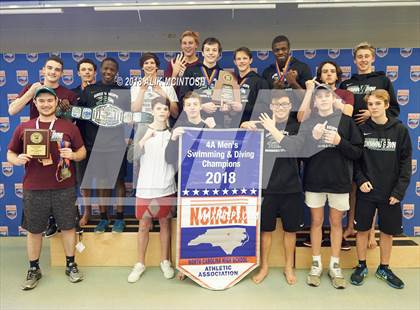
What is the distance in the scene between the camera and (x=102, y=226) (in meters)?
3.00

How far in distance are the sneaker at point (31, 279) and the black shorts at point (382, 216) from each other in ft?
8.35

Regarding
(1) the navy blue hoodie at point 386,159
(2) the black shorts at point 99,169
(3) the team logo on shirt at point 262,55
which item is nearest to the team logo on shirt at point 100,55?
(2) the black shorts at point 99,169

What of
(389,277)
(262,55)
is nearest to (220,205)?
(389,277)

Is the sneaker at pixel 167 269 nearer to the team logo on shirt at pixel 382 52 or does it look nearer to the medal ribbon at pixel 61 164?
the medal ribbon at pixel 61 164

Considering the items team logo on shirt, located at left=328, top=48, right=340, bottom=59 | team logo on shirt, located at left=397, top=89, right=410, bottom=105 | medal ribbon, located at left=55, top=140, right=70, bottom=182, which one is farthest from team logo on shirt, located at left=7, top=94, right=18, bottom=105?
team logo on shirt, located at left=397, top=89, right=410, bottom=105

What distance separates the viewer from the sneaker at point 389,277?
104 inches

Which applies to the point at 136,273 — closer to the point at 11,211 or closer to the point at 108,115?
the point at 108,115

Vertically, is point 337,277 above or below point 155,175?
below

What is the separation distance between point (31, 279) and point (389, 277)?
2.79 m

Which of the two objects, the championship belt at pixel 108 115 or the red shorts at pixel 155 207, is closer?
the red shorts at pixel 155 207

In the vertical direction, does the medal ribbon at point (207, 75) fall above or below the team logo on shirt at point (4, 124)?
above

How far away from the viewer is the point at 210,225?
8.87ft

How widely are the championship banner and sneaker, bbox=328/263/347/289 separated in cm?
59

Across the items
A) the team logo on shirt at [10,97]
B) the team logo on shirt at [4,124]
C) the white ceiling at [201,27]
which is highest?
the white ceiling at [201,27]
